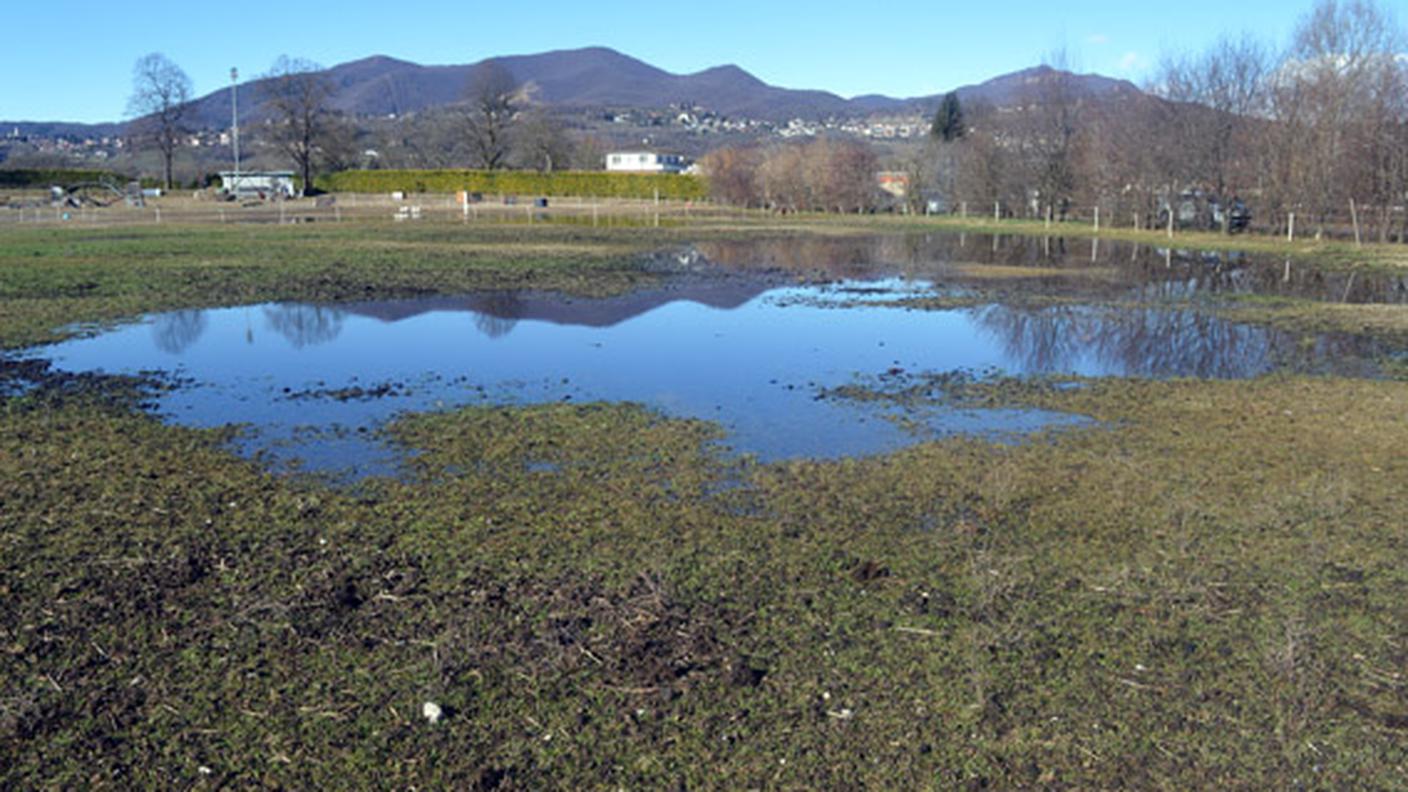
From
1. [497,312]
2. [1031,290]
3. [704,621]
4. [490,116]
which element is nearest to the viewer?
[704,621]

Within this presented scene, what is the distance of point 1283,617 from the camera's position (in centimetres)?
621

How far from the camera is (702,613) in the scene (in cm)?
617

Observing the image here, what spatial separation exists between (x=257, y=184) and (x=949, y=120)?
5977 cm

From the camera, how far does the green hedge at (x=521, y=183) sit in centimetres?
8356

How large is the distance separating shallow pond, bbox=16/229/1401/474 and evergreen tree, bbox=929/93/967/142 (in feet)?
200

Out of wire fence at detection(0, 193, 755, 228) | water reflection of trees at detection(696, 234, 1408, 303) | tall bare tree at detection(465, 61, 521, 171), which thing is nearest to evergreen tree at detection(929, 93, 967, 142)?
wire fence at detection(0, 193, 755, 228)

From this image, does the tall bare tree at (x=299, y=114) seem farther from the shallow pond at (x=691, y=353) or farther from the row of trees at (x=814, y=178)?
the shallow pond at (x=691, y=353)

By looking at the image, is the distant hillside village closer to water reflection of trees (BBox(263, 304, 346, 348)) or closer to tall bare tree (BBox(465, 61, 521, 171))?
tall bare tree (BBox(465, 61, 521, 171))

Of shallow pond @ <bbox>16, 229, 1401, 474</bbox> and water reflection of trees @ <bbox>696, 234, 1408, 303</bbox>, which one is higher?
water reflection of trees @ <bbox>696, 234, 1408, 303</bbox>

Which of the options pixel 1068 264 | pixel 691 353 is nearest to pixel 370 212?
pixel 1068 264

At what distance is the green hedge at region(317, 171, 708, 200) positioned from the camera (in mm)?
83562

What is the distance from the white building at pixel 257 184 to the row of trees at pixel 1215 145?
5272 centimetres

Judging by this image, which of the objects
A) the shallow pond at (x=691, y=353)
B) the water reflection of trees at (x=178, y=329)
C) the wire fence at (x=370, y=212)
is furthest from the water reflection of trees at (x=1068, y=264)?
the wire fence at (x=370, y=212)

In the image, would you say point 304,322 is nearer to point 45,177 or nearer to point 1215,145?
point 1215,145
